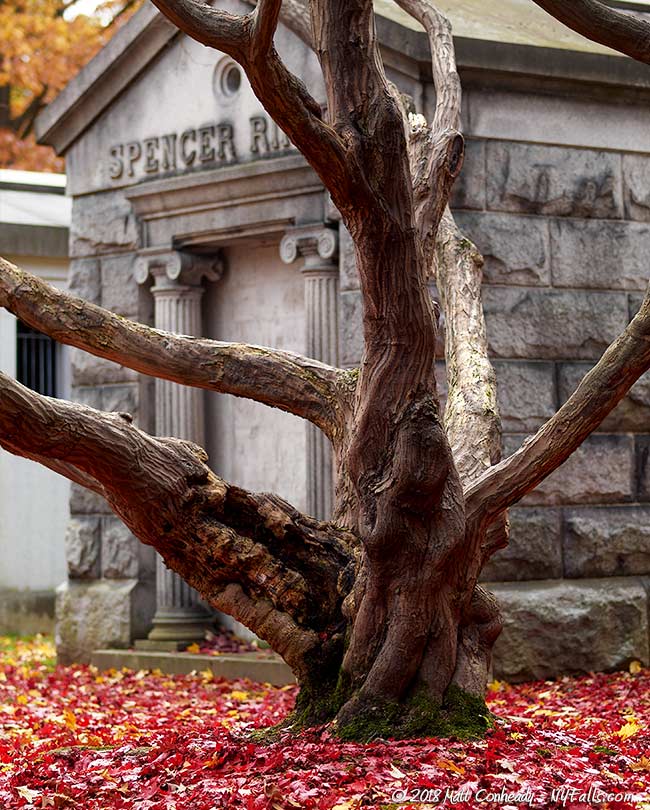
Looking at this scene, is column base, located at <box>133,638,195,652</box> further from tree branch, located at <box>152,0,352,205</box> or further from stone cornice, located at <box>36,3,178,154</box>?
tree branch, located at <box>152,0,352,205</box>

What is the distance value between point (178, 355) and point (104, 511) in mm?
4257

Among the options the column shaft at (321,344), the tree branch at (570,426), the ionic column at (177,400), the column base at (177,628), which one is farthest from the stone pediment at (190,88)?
the tree branch at (570,426)

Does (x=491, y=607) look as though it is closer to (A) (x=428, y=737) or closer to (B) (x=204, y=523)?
(A) (x=428, y=737)

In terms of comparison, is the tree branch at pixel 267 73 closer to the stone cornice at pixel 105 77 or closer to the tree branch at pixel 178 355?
the tree branch at pixel 178 355

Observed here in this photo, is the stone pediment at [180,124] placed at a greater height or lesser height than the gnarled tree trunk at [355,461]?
greater

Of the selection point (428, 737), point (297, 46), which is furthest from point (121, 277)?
point (428, 737)

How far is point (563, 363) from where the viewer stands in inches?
356

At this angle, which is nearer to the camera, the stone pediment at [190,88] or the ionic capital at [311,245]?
the stone pediment at [190,88]

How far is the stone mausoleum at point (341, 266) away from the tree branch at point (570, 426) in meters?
2.91

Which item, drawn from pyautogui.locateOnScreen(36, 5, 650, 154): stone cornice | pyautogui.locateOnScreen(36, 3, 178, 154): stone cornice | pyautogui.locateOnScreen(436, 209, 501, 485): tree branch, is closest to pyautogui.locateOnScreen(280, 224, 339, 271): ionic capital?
pyautogui.locateOnScreen(36, 5, 650, 154): stone cornice

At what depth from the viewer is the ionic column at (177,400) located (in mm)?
10023

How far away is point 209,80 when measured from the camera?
32.6ft

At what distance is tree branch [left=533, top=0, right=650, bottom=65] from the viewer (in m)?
5.64

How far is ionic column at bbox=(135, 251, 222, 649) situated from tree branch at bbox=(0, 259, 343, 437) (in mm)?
3597
